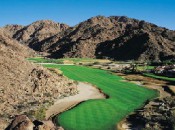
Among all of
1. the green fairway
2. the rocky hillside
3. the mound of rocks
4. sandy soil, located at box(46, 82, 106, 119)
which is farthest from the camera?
sandy soil, located at box(46, 82, 106, 119)

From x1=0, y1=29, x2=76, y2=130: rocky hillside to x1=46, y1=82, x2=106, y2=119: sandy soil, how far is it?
96 cm

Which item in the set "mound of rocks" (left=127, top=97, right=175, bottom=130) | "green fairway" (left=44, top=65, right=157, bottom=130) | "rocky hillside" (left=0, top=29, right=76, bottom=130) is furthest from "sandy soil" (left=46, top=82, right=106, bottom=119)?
"mound of rocks" (left=127, top=97, right=175, bottom=130)

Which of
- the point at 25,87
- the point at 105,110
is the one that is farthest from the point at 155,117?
the point at 25,87

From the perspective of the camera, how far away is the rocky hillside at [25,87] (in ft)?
135

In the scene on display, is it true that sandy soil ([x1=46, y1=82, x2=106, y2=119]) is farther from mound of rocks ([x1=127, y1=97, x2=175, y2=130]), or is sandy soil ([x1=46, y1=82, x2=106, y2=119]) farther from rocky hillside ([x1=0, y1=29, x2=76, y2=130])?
mound of rocks ([x1=127, y1=97, x2=175, y2=130])

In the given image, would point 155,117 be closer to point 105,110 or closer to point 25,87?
point 105,110

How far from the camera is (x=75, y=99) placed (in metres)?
49.4

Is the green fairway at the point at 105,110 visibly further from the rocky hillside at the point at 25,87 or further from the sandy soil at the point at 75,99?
the rocky hillside at the point at 25,87

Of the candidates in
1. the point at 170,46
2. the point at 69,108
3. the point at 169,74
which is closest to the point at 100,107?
the point at 69,108

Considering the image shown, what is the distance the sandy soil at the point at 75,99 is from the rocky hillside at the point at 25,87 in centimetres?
96

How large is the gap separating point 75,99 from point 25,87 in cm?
742

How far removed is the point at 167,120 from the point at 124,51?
156 m

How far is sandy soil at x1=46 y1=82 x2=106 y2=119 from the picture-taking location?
42.4 meters

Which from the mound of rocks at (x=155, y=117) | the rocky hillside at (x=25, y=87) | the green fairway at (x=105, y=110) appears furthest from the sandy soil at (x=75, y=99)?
the mound of rocks at (x=155, y=117)
